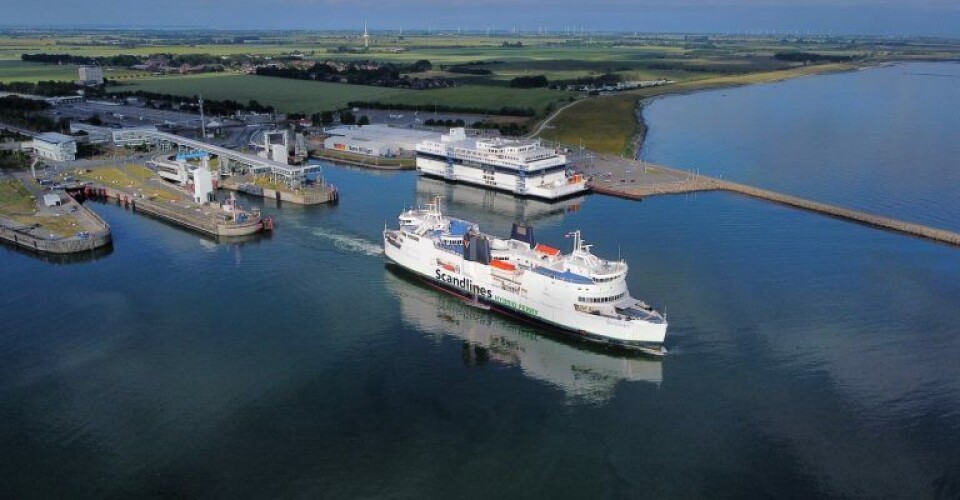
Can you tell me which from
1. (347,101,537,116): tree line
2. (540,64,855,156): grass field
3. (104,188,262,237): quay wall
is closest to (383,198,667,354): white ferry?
(104,188,262,237): quay wall

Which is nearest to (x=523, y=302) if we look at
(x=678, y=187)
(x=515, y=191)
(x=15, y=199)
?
(x=515, y=191)

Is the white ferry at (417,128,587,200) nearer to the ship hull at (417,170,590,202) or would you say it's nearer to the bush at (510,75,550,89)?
the ship hull at (417,170,590,202)

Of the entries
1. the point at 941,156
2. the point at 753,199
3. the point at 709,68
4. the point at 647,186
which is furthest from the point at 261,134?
the point at 709,68

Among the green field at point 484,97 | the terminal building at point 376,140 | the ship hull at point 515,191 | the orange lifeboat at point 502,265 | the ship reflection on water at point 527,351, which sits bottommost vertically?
the ship reflection on water at point 527,351

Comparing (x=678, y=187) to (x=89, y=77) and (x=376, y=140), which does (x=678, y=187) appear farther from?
(x=89, y=77)

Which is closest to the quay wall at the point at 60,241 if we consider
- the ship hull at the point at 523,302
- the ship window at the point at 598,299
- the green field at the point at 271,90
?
the ship hull at the point at 523,302

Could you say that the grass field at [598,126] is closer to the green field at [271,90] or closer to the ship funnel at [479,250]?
the green field at [271,90]
